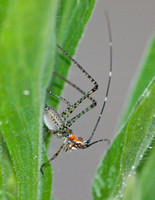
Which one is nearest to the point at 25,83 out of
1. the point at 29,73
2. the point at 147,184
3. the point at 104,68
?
the point at 29,73

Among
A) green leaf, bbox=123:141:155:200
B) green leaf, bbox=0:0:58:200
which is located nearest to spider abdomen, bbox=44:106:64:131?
green leaf, bbox=0:0:58:200

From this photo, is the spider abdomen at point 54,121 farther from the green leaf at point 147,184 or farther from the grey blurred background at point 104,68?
the grey blurred background at point 104,68

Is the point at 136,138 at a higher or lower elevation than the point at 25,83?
lower

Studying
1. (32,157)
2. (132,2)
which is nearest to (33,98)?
(32,157)

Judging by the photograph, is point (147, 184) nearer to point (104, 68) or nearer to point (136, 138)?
point (136, 138)

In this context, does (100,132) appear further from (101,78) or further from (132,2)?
(132,2)

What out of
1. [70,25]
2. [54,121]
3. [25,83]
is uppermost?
[70,25]

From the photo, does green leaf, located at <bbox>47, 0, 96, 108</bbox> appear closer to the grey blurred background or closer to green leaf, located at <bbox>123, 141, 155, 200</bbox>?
green leaf, located at <bbox>123, 141, 155, 200</bbox>
